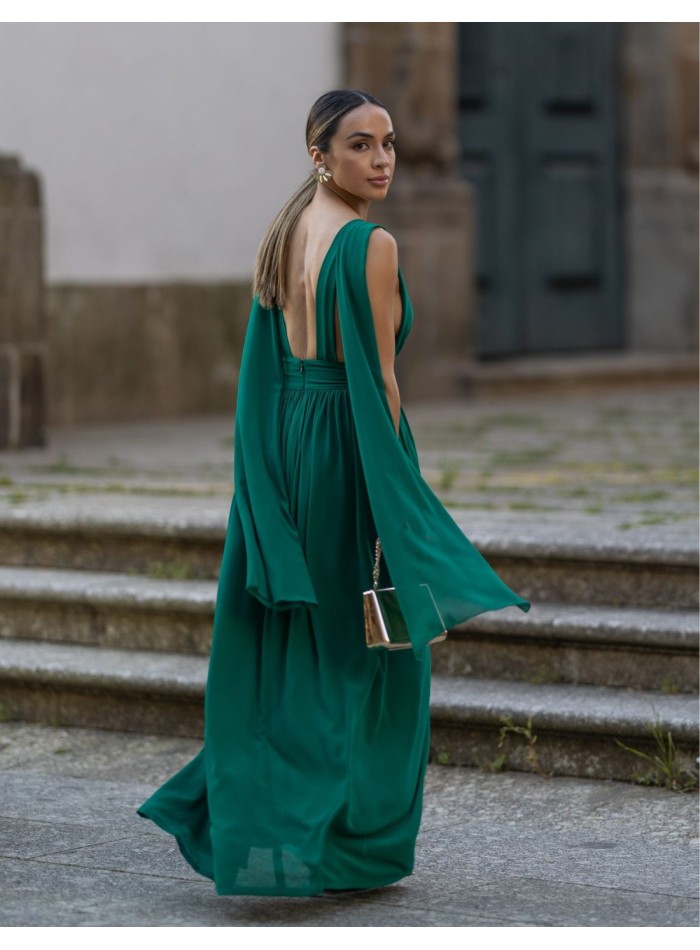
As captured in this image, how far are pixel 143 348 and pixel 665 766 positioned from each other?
5.37m

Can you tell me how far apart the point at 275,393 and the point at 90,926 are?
46.2 inches

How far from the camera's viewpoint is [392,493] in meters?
4.02

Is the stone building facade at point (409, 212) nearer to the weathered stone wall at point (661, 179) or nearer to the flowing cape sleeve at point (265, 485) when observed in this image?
the weathered stone wall at point (661, 179)

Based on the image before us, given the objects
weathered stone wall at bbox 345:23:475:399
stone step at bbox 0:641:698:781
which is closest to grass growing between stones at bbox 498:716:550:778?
stone step at bbox 0:641:698:781

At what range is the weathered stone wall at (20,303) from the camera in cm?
846

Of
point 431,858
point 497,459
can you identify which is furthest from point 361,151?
point 497,459

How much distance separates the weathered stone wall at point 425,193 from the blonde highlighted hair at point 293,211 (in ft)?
21.1

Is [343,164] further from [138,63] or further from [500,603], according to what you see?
[138,63]

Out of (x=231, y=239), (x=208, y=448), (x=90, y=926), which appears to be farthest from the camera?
(x=231, y=239)

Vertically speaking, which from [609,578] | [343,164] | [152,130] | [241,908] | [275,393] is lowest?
[241,908]

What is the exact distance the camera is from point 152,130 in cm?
995

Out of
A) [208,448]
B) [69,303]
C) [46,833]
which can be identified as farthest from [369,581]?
[69,303]

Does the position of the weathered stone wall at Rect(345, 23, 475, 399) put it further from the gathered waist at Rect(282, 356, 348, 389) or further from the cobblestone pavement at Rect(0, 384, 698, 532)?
the gathered waist at Rect(282, 356, 348, 389)

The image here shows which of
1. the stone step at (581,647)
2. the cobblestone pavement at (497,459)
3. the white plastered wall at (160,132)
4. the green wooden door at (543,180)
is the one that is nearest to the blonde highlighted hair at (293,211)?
the stone step at (581,647)
